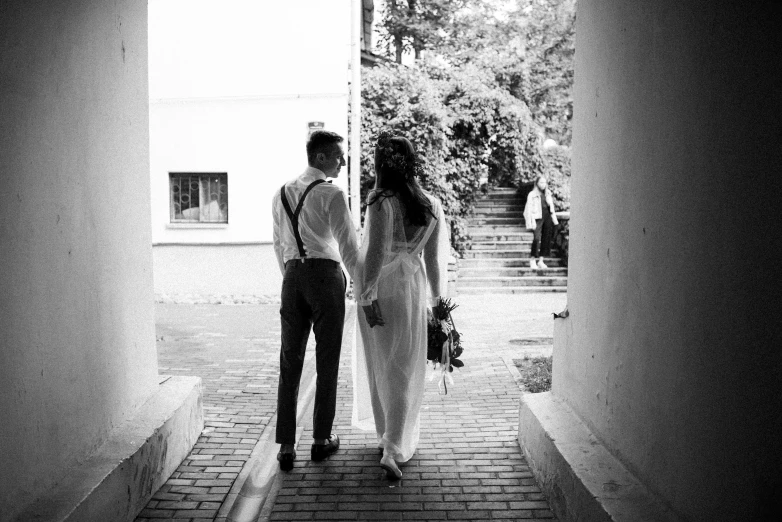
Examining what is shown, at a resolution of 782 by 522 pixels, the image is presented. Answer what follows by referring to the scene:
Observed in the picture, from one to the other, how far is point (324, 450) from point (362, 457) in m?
0.27

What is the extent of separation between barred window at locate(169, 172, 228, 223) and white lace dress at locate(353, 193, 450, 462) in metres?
10.2

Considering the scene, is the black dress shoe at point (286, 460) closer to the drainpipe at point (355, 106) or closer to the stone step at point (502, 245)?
the drainpipe at point (355, 106)

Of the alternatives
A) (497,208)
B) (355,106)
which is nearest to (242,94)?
(355,106)

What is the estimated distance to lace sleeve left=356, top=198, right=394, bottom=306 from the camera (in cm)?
424

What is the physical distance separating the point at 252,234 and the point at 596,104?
35.3 feet

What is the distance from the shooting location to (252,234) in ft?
45.9

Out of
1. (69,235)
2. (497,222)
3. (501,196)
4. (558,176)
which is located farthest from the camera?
(501,196)

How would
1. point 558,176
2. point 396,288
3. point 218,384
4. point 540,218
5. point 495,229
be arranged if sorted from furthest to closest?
point 558,176, point 495,229, point 540,218, point 218,384, point 396,288

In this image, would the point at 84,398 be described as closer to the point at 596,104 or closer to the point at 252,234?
the point at 596,104

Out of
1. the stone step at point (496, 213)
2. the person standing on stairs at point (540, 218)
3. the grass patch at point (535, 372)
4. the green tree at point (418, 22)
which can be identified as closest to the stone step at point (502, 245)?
the person standing on stairs at point (540, 218)

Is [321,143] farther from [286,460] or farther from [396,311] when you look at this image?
[286,460]

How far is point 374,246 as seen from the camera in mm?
4254

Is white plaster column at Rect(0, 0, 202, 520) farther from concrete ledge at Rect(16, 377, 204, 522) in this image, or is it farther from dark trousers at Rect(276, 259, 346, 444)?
dark trousers at Rect(276, 259, 346, 444)

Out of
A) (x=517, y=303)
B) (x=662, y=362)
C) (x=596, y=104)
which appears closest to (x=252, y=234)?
(x=517, y=303)
